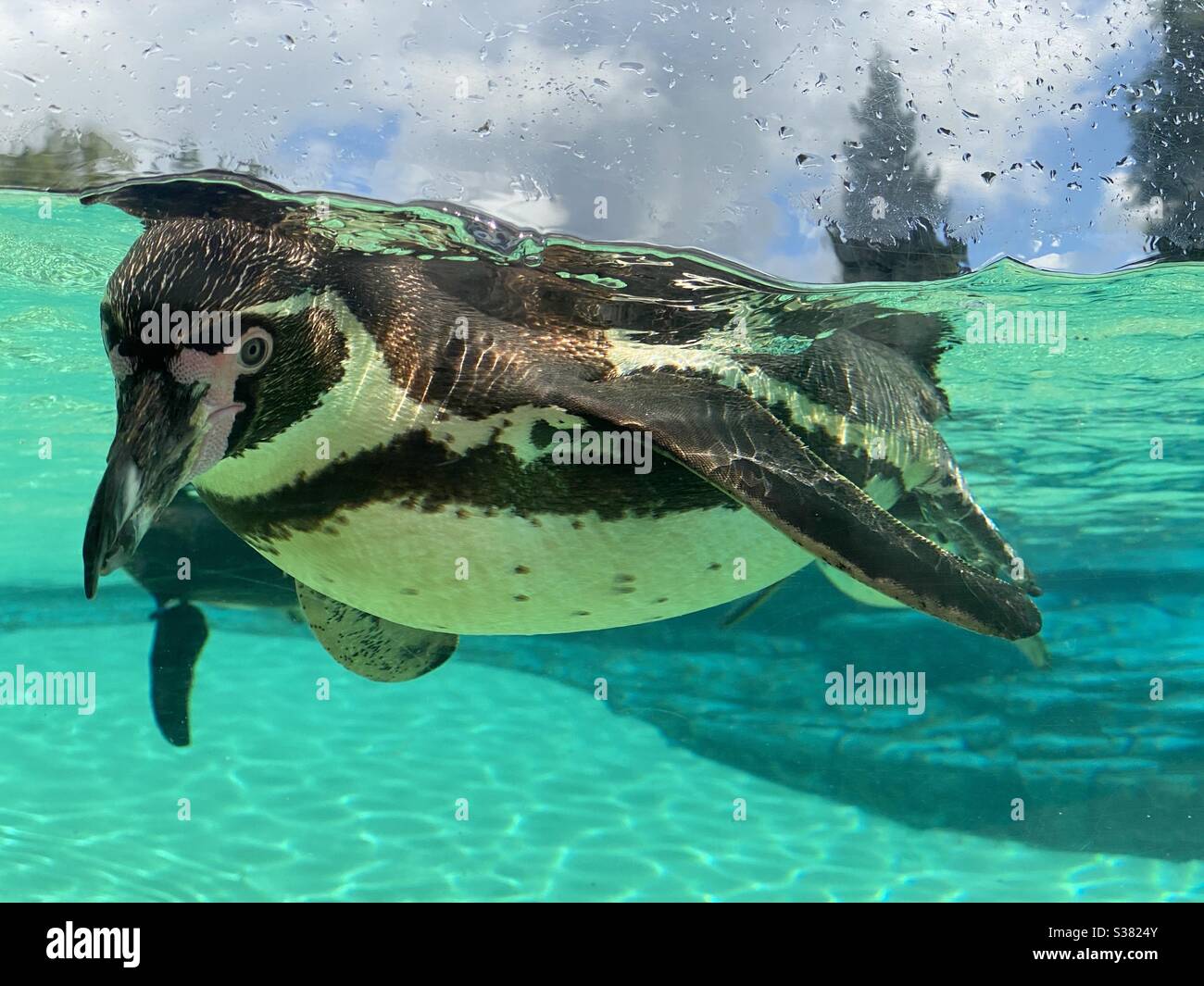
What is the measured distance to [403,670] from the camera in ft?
13.6

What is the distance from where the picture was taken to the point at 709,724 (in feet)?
37.7

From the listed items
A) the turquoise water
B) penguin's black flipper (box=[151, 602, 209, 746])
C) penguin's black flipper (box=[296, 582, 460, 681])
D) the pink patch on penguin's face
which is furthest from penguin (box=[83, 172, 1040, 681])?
the turquoise water

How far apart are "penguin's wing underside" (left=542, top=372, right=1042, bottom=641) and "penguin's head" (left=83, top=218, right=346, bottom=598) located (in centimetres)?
76

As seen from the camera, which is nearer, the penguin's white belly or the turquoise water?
the penguin's white belly

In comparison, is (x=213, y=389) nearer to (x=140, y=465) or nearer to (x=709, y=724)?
(x=140, y=465)

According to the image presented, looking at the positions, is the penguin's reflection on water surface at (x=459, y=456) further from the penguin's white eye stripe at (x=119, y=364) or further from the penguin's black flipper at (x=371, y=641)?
the penguin's black flipper at (x=371, y=641)

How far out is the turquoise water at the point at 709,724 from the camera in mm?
8031

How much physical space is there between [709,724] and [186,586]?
22.9 feet

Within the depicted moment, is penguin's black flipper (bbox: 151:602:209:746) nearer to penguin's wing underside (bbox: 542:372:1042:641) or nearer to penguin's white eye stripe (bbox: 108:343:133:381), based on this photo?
penguin's white eye stripe (bbox: 108:343:133:381)

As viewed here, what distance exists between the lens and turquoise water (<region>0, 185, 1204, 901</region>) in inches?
316

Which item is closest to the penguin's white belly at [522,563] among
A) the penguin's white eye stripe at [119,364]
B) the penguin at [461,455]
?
the penguin at [461,455]

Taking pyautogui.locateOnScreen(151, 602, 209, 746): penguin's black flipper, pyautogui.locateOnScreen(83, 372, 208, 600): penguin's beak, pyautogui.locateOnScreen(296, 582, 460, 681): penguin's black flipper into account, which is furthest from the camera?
pyautogui.locateOnScreen(151, 602, 209, 746): penguin's black flipper

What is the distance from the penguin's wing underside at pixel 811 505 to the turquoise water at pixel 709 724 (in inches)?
112
